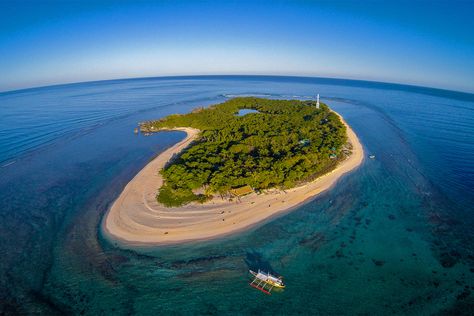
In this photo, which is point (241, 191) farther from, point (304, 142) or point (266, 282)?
point (304, 142)

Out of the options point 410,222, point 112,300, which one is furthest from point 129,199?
point 410,222

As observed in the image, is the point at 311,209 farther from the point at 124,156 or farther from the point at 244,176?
the point at 124,156

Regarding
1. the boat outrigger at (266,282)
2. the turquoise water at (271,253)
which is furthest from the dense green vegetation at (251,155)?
the boat outrigger at (266,282)

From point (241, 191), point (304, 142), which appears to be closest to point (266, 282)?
point (241, 191)

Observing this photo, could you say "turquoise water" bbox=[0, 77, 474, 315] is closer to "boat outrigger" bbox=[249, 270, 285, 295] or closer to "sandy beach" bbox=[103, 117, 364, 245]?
"boat outrigger" bbox=[249, 270, 285, 295]

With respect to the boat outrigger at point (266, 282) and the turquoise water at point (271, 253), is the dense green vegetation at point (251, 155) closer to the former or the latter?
the turquoise water at point (271, 253)

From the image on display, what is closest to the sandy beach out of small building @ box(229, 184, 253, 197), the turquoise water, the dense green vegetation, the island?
the island
